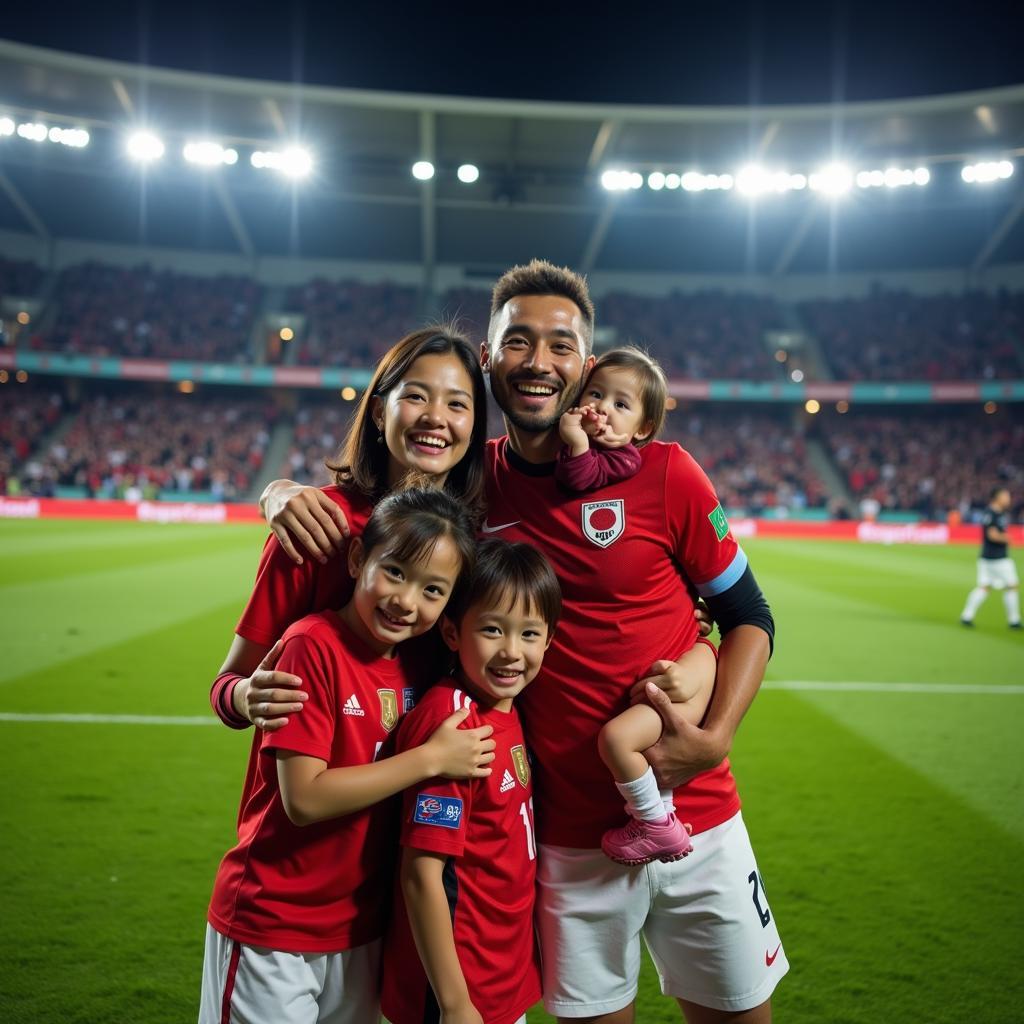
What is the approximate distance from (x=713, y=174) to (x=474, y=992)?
36631mm

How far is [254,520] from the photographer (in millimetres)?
28938

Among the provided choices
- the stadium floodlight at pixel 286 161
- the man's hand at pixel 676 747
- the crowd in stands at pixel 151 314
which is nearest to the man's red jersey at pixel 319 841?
the man's hand at pixel 676 747

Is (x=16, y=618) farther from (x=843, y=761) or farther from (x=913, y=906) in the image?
(x=913, y=906)

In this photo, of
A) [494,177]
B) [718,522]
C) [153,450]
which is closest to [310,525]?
[718,522]

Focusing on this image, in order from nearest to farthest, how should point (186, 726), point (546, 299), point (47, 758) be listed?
1. point (546, 299)
2. point (47, 758)
3. point (186, 726)

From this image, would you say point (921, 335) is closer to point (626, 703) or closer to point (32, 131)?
point (32, 131)

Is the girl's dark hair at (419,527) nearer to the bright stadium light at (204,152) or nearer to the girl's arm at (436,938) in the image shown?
the girl's arm at (436,938)

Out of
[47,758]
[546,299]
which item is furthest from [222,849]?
[546,299]

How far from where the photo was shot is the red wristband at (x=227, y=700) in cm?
217

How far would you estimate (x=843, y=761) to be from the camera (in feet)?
18.9

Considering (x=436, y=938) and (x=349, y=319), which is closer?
(x=436, y=938)

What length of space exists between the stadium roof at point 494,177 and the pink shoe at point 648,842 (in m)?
30.4

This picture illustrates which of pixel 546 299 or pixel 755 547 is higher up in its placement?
pixel 546 299

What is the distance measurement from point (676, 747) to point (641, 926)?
21.0 inches
